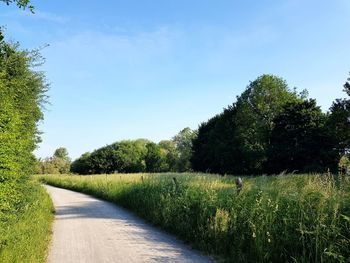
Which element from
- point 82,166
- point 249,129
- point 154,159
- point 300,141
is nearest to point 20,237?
point 300,141

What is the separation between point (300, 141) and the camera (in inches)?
1921

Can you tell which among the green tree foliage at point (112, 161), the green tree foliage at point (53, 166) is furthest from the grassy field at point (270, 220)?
the green tree foliage at point (112, 161)

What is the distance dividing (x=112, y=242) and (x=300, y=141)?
40906mm

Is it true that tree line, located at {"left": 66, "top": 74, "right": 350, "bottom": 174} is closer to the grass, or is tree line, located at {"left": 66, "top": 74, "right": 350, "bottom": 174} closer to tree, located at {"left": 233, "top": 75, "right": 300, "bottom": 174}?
tree, located at {"left": 233, "top": 75, "right": 300, "bottom": 174}

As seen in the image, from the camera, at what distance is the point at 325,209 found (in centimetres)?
795

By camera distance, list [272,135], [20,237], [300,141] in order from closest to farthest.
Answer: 1. [20,237]
2. [300,141]
3. [272,135]

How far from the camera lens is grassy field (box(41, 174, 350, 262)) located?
24.5 ft

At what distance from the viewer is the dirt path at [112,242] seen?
9492 millimetres

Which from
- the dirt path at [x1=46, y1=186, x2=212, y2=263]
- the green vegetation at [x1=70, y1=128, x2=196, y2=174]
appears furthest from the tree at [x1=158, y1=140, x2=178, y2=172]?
the dirt path at [x1=46, y1=186, x2=212, y2=263]

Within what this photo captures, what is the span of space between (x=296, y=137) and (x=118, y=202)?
3223cm

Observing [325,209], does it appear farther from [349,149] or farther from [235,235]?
[349,149]

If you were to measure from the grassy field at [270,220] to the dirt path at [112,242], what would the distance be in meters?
0.68

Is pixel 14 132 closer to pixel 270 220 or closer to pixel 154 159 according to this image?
pixel 270 220

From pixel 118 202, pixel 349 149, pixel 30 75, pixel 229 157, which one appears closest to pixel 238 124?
pixel 229 157
